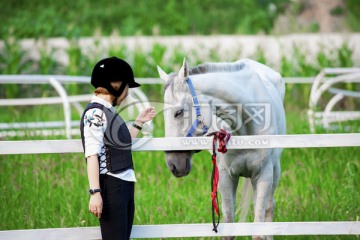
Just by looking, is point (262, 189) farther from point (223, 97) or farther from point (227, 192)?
point (223, 97)

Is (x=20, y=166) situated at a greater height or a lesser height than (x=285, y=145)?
lesser

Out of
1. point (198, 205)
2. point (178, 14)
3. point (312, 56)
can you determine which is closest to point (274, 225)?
point (198, 205)

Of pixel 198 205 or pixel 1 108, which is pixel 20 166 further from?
pixel 1 108

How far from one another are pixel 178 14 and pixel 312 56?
5306mm

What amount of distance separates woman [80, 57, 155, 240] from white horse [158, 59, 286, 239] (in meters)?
0.44

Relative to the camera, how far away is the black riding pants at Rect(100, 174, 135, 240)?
11.1 ft

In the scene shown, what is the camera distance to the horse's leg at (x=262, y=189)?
13.5ft

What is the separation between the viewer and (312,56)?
496 inches

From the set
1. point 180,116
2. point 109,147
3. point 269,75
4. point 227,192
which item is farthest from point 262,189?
point 109,147

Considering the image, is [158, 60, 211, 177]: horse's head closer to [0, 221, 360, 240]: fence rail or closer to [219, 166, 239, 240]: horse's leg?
[0, 221, 360, 240]: fence rail

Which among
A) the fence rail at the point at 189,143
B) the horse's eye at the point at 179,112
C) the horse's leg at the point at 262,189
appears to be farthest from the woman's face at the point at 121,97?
the horse's leg at the point at 262,189

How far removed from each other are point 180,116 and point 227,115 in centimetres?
43

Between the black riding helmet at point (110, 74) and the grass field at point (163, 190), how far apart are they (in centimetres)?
150

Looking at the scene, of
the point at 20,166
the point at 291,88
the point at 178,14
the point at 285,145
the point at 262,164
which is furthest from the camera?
the point at 178,14
